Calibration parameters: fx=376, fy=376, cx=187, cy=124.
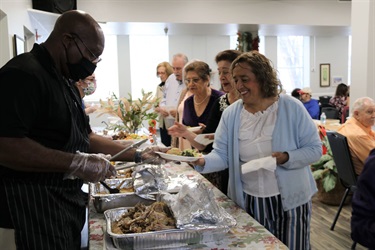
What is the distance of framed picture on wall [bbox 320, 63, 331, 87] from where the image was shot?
33.4 ft

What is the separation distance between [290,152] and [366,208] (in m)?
0.53

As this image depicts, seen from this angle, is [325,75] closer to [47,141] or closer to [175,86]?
[175,86]

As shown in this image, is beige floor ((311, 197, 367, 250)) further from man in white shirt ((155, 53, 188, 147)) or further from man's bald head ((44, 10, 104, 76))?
man's bald head ((44, 10, 104, 76))

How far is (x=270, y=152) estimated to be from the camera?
1.67m

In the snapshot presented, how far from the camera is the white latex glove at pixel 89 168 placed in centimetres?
111

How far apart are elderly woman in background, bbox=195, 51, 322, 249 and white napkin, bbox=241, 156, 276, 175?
20 mm

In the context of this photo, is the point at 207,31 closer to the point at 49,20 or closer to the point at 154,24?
the point at 154,24

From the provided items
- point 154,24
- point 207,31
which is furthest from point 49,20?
point 207,31

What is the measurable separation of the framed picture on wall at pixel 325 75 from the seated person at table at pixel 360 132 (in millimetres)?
7428

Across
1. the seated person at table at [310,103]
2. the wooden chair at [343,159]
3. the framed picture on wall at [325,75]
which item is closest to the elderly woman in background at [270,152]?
the wooden chair at [343,159]

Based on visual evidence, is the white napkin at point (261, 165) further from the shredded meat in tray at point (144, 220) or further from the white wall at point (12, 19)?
the white wall at point (12, 19)

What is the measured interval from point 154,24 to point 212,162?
4481 millimetres

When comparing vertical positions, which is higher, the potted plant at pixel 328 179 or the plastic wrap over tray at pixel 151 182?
the plastic wrap over tray at pixel 151 182

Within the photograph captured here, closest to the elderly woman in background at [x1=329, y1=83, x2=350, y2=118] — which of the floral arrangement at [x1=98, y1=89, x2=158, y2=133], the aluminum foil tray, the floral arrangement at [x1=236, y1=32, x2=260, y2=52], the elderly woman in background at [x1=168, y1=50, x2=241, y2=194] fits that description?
the floral arrangement at [x1=236, y1=32, x2=260, y2=52]
